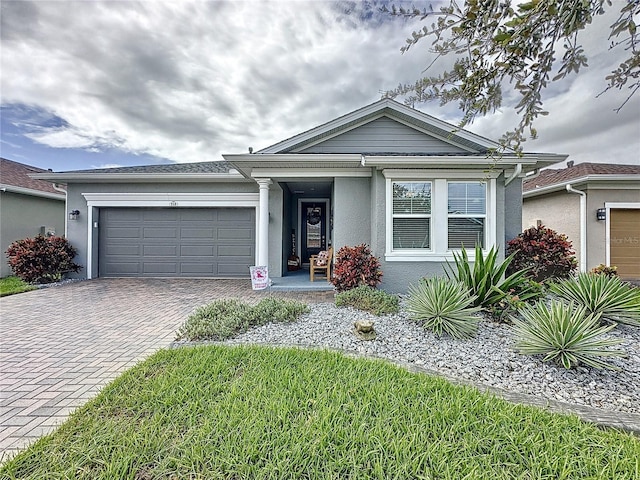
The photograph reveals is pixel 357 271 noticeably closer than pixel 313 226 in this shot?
Yes

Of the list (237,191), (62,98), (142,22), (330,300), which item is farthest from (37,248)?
(330,300)

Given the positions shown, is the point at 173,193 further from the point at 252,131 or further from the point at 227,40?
the point at 252,131

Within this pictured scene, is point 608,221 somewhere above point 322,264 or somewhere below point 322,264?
above

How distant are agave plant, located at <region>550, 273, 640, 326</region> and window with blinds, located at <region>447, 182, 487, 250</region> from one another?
2648mm

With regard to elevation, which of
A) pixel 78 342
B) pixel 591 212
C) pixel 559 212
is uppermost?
pixel 559 212

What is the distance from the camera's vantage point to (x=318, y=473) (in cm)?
187

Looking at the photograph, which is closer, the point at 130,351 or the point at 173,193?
the point at 130,351

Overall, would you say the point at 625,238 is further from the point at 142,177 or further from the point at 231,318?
the point at 142,177

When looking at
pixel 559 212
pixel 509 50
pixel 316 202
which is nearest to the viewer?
pixel 509 50

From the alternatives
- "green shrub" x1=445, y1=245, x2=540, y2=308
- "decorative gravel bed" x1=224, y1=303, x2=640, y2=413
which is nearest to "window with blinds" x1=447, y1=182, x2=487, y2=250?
"green shrub" x1=445, y1=245, x2=540, y2=308

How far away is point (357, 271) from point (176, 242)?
6.89 meters

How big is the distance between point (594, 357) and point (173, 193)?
10992 mm

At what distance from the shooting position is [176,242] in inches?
410

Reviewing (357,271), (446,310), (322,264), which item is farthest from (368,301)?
(322,264)
